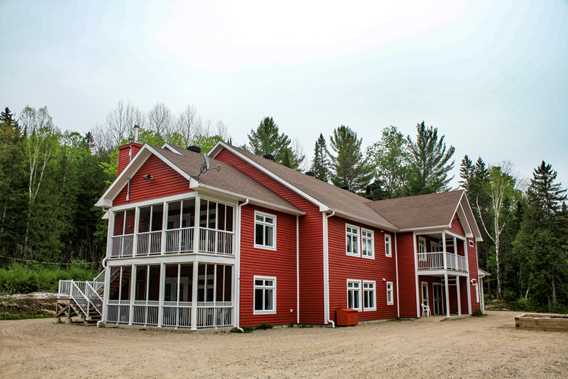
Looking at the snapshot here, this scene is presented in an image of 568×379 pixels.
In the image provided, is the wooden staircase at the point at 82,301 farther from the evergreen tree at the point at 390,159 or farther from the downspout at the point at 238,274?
the evergreen tree at the point at 390,159

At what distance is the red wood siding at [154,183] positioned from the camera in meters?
18.4

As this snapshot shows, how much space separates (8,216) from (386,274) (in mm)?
29669

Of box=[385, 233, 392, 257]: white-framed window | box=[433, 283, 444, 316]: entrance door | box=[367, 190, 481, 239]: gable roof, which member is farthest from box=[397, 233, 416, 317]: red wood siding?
box=[433, 283, 444, 316]: entrance door

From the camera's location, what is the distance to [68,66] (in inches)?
871

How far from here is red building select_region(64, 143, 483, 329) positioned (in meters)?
17.7

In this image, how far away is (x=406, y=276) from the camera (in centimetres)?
2606

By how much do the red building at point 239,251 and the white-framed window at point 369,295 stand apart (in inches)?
2.0

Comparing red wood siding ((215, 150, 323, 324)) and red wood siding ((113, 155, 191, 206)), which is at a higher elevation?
red wood siding ((113, 155, 191, 206))

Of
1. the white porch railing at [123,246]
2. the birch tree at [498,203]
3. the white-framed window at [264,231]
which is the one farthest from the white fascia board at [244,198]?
the birch tree at [498,203]

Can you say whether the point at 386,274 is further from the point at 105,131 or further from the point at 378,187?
the point at 105,131

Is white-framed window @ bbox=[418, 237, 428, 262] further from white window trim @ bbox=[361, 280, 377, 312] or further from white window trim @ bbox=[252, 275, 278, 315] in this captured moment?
white window trim @ bbox=[252, 275, 278, 315]

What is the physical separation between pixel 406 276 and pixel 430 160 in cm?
2936

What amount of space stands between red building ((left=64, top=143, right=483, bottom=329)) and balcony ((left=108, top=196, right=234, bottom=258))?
44 millimetres

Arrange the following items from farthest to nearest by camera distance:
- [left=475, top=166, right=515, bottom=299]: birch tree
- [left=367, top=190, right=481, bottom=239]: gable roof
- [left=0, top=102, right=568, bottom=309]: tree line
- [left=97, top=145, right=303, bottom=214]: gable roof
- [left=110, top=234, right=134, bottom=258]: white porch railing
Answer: [left=475, top=166, right=515, bottom=299]: birch tree → [left=0, top=102, right=568, bottom=309]: tree line → [left=367, top=190, right=481, bottom=239]: gable roof → [left=110, top=234, right=134, bottom=258]: white porch railing → [left=97, top=145, right=303, bottom=214]: gable roof
